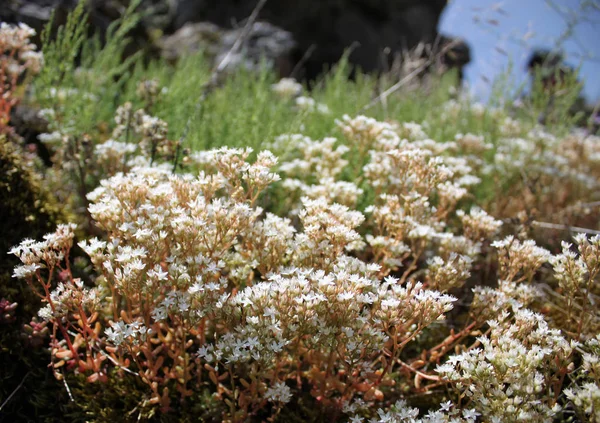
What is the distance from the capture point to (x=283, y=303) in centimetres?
167

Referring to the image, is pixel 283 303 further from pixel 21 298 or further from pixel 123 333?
pixel 21 298

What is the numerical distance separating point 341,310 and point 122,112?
2111 millimetres

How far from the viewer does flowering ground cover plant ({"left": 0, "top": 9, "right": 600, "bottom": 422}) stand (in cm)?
167

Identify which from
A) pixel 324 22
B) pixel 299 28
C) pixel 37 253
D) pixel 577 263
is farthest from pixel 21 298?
pixel 324 22

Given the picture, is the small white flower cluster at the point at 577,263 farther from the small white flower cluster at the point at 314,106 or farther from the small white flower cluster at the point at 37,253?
the small white flower cluster at the point at 314,106

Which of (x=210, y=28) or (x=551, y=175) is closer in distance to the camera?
(x=551, y=175)

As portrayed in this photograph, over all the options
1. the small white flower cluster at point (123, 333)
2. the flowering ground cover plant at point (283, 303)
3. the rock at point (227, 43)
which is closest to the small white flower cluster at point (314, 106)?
the flowering ground cover plant at point (283, 303)

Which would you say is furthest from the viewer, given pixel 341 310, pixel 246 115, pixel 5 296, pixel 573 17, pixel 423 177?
pixel 573 17

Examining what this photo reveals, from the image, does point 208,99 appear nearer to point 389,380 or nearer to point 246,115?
point 246,115

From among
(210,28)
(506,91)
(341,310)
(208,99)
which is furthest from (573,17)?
(210,28)

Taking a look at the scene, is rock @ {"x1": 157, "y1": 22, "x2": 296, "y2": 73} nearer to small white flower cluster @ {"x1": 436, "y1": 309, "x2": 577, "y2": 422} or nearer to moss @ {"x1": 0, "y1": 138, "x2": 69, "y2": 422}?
moss @ {"x1": 0, "y1": 138, "x2": 69, "y2": 422}

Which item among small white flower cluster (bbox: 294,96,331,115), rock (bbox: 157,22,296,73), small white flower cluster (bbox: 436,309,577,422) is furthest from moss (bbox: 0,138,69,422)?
rock (bbox: 157,22,296,73)

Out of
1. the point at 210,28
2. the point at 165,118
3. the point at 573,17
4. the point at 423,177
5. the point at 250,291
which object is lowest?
the point at 210,28

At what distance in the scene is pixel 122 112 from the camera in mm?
3051
